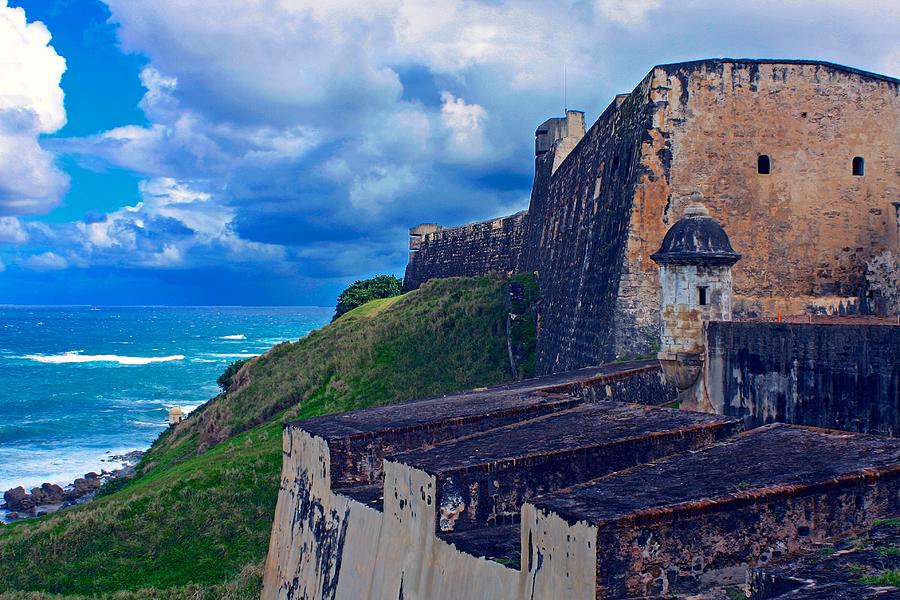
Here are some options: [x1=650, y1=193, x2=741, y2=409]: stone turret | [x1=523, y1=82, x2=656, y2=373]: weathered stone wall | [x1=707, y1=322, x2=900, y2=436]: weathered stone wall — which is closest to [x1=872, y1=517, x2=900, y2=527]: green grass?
[x1=707, y1=322, x2=900, y2=436]: weathered stone wall

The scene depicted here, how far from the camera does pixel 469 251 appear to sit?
134ft

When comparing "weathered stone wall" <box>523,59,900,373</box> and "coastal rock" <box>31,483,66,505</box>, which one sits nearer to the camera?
"weathered stone wall" <box>523,59,900,373</box>

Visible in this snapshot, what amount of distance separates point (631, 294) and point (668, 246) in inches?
184

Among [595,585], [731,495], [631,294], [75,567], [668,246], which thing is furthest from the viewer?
[631,294]

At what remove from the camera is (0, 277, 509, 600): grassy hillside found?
1402cm

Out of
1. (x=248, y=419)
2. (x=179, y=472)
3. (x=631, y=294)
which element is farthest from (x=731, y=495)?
(x=248, y=419)

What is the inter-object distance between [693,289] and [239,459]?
10.9 meters

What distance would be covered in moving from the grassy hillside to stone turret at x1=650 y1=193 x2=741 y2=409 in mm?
6998

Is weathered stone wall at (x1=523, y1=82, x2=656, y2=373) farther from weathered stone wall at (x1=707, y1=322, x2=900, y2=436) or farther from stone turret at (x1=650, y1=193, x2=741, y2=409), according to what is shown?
weathered stone wall at (x1=707, y1=322, x2=900, y2=436)

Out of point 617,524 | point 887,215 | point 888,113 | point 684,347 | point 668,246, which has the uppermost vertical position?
point 888,113

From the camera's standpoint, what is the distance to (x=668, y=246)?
36.0 feet

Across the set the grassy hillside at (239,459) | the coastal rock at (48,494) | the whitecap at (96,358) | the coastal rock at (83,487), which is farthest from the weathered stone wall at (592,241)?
Result: the whitecap at (96,358)

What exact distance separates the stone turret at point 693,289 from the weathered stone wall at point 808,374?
0.81 ft

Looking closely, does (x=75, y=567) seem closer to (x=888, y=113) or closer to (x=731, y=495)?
(x=731, y=495)
